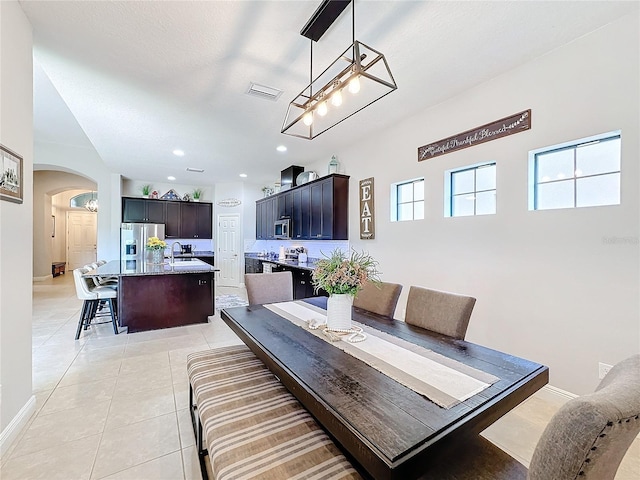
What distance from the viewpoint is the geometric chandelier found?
165 cm

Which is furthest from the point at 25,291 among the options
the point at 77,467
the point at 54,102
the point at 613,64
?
the point at 613,64

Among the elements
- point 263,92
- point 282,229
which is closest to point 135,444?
point 263,92

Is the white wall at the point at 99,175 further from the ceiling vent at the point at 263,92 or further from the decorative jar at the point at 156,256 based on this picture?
the ceiling vent at the point at 263,92

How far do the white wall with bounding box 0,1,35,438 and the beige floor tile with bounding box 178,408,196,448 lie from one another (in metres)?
0.95

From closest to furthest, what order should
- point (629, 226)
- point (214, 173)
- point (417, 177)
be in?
1. point (629, 226)
2. point (417, 177)
3. point (214, 173)

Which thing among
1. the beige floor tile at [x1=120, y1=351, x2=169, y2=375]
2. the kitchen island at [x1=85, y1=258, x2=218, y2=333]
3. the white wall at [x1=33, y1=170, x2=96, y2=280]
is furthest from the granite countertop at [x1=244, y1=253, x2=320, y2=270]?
the white wall at [x1=33, y1=170, x2=96, y2=280]

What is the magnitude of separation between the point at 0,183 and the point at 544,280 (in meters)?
3.83

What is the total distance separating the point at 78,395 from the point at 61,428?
1.55 feet

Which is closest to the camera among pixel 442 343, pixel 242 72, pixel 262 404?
pixel 262 404

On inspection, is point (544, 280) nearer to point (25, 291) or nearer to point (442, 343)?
point (442, 343)

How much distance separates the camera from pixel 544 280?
2.37 meters

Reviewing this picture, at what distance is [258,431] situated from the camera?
1.21 m

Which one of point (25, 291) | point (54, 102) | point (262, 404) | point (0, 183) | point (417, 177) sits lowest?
point (262, 404)

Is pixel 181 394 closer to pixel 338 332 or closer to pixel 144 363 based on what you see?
pixel 144 363
